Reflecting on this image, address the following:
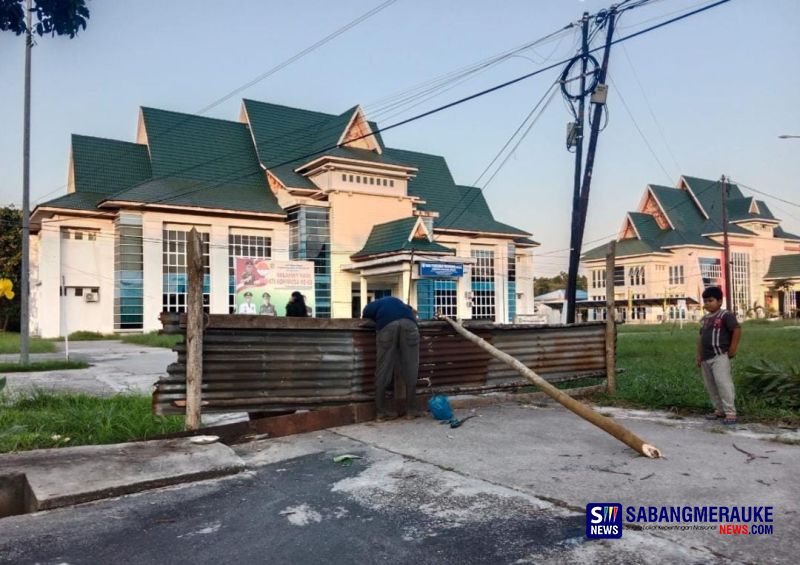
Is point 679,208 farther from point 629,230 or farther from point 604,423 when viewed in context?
point 604,423

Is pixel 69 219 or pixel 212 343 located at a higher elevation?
pixel 69 219

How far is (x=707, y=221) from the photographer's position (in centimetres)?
6038

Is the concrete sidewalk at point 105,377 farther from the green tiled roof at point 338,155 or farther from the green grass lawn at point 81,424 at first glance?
the green tiled roof at point 338,155

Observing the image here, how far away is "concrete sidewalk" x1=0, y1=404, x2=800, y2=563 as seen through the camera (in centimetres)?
361

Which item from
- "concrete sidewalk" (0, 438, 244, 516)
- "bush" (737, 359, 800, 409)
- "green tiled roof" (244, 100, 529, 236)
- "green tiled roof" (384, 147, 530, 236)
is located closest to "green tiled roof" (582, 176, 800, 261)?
"green tiled roof" (384, 147, 530, 236)

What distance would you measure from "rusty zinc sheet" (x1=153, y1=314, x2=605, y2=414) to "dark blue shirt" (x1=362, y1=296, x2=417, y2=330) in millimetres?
159

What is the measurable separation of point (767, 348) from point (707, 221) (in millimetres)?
47599

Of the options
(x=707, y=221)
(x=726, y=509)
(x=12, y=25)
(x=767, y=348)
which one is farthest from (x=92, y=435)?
(x=707, y=221)

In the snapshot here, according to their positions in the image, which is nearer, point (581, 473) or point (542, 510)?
point (542, 510)

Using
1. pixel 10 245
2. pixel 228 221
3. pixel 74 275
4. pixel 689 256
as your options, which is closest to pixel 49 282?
pixel 74 275

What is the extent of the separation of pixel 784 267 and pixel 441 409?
65357 mm

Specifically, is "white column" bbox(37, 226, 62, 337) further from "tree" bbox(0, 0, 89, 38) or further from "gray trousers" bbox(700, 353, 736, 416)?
"gray trousers" bbox(700, 353, 736, 416)

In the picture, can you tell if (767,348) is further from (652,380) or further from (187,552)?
(187,552)

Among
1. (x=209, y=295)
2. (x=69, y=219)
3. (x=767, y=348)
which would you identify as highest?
(x=69, y=219)
